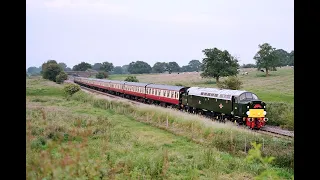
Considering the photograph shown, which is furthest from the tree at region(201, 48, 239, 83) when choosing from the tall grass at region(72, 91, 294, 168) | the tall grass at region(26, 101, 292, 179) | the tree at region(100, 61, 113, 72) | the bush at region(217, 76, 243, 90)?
the tree at region(100, 61, 113, 72)

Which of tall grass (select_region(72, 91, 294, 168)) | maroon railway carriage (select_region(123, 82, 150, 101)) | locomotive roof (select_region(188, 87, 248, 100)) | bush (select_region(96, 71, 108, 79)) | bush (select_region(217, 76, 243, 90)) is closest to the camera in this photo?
tall grass (select_region(72, 91, 294, 168))

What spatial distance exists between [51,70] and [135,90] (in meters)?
14.1

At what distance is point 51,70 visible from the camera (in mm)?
14242

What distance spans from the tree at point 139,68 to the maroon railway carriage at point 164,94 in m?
7.71

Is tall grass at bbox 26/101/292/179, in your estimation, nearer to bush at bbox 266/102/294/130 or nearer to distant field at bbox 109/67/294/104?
bush at bbox 266/102/294/130

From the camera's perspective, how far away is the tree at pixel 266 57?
63.4 feet

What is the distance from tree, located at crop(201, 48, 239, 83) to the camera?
64.8ft

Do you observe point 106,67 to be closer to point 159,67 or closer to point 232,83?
point 159,67

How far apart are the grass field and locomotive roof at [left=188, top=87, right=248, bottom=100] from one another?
3.28 metres

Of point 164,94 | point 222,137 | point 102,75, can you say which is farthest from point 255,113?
point 102,75

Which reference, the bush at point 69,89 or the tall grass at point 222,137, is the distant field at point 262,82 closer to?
the tall grass at point 222,137

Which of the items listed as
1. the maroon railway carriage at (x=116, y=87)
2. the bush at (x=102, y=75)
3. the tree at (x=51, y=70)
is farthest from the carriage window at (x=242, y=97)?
the bush at (x=102, y=75)

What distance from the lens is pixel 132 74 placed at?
113 ft

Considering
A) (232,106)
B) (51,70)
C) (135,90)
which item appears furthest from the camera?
(135,90)
